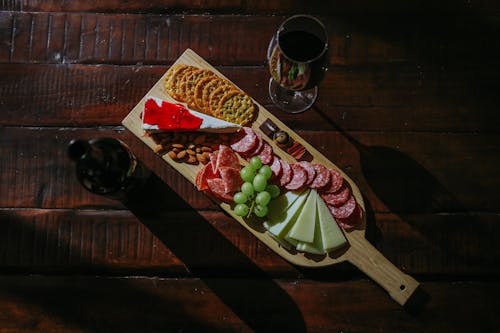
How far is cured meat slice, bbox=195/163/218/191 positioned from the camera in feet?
3.41

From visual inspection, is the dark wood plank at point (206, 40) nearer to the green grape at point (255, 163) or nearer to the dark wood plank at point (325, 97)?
the dark wood plank at point (325, 97)

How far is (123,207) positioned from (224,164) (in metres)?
0.26

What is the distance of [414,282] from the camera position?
3.45 ft

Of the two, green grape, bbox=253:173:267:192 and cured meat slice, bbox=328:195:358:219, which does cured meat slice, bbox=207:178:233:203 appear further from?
cured meat slice, bbox=328:195:358:219

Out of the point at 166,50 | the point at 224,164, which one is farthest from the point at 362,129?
the point at 166,50

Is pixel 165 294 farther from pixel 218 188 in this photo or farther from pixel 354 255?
pixel 354 255

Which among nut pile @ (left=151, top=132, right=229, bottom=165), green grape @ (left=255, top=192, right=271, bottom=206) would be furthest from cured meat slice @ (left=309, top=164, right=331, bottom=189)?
nut pile @ (left=151, top=132, right=229, bottom=165)

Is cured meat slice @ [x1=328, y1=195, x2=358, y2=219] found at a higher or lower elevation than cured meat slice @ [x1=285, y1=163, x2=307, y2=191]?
lower

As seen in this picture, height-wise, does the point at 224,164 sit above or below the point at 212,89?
below

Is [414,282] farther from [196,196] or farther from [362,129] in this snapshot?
[196,196]

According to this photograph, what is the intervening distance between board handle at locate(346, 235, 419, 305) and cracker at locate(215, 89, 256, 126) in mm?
358

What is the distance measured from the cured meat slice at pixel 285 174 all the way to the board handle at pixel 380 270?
0.20 m

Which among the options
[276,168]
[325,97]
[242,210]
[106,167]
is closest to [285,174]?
[276,168]

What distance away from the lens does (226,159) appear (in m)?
1.04
